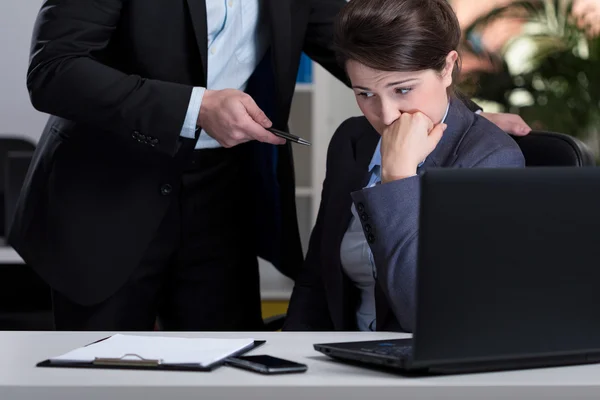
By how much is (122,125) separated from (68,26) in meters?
0.23

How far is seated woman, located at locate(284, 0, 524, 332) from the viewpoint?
5.08ft

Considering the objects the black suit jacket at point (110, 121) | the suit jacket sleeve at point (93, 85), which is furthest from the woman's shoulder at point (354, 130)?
the suit jacket sleeve at point (93, 85)

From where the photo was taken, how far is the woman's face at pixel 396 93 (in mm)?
1623

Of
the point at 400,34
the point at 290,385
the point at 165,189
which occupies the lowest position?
the point at 290,385

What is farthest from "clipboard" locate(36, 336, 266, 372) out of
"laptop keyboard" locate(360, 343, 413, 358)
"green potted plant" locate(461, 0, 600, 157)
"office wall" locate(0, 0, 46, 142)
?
"office wall" locate(0, 0, 46, 142)

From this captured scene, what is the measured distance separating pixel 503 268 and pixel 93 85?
1.02 meters

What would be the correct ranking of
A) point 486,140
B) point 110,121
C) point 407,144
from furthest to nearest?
point 110,121 → point 486,140 → point 407,144

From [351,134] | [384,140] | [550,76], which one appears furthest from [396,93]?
[550,76]

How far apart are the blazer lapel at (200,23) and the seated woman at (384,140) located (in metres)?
0.28

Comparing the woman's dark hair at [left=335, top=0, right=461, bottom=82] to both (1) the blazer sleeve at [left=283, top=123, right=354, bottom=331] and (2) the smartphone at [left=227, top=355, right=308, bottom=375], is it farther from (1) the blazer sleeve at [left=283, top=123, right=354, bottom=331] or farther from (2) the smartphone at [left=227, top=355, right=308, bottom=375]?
(2) the smartphone at [left=227, top=355, right=308, bottom=375]

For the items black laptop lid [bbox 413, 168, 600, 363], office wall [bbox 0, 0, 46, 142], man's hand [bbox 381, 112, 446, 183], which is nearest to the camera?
black laptop lid [bbox 413, 168, 600, 363]

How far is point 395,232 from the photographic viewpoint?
1.33m

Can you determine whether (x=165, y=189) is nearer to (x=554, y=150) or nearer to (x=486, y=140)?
(x=486, y=140)

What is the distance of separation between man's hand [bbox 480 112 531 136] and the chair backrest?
0.07 ft
